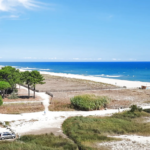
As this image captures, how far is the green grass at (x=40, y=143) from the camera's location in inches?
770

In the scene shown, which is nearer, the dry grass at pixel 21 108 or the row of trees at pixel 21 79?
the dry grass at pixel 21 108

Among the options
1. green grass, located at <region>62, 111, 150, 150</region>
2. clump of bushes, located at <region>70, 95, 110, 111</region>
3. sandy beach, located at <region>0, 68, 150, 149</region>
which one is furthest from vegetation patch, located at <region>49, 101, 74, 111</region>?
green grass, located at <region>62, 111, 150, 150</region>

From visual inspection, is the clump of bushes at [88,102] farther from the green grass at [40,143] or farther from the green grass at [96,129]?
the green grass at [40,143]

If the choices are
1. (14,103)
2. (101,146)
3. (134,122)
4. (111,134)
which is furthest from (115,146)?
(14,103)

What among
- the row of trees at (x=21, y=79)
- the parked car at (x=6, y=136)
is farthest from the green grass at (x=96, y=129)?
the row of trees at (x=21, y=79)

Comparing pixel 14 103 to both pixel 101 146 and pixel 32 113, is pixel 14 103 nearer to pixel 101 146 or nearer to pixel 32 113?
pixel 32 113

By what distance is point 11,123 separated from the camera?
29.4m

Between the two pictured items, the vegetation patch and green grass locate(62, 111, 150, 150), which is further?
the vegetation patch

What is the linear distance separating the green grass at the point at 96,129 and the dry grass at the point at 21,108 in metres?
9.85

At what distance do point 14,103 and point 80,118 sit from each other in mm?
17338

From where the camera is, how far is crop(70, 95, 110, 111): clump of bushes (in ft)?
125

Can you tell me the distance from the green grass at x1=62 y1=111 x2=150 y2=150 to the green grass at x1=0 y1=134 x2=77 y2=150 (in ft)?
4.43

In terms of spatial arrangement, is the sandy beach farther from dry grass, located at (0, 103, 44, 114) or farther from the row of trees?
the row of trees

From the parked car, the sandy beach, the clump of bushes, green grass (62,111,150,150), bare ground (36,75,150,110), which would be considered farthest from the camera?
bare ground (36,75,150,110)
